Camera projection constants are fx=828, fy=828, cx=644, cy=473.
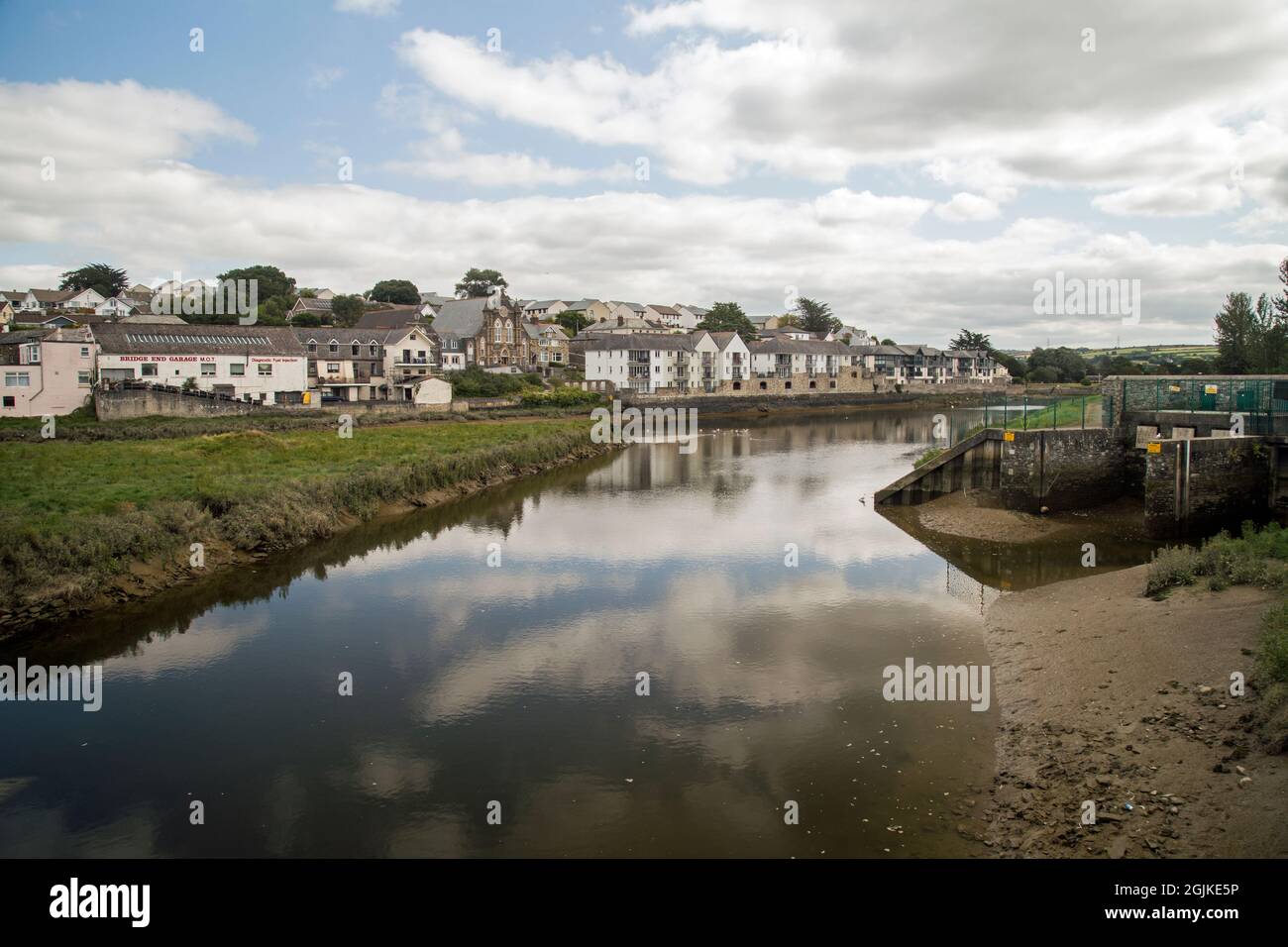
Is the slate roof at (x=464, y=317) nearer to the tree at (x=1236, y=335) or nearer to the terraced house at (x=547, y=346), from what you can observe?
the terraced house at (x=547, y=346)

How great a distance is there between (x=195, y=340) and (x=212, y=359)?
1.92 m

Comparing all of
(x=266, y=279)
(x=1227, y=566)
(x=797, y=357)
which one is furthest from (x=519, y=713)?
(x=266, y=279)

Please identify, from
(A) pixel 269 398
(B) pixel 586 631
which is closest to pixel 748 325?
(A) pixel 269 398

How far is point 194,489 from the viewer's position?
2645 centimetres

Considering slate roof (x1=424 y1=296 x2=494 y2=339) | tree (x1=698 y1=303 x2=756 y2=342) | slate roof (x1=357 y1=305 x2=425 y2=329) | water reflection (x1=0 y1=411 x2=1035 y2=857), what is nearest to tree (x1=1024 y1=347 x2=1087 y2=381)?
tree (x1=698 y1=303 x2=756 y2=342)

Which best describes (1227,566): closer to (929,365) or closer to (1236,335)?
(1236,335)

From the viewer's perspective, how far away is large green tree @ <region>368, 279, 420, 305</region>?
13525 centimetres

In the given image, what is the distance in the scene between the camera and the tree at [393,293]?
135250 millimetres

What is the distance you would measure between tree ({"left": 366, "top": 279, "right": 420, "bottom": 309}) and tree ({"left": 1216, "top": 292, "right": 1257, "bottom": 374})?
112647 mm

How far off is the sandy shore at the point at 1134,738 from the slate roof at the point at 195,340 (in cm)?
5924

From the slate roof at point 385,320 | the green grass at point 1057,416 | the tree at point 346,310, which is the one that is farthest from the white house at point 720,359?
the green grass at point 1057,416

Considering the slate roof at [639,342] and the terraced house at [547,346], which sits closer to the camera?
the slate roof at [639,342]

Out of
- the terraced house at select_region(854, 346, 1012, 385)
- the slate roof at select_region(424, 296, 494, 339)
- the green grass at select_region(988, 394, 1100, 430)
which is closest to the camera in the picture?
the green grass at select_region(988, 394, 1100, 430)

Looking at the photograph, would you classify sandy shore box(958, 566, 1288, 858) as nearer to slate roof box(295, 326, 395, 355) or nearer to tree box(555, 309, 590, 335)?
slate roof box(295, 326, 395, 355)
